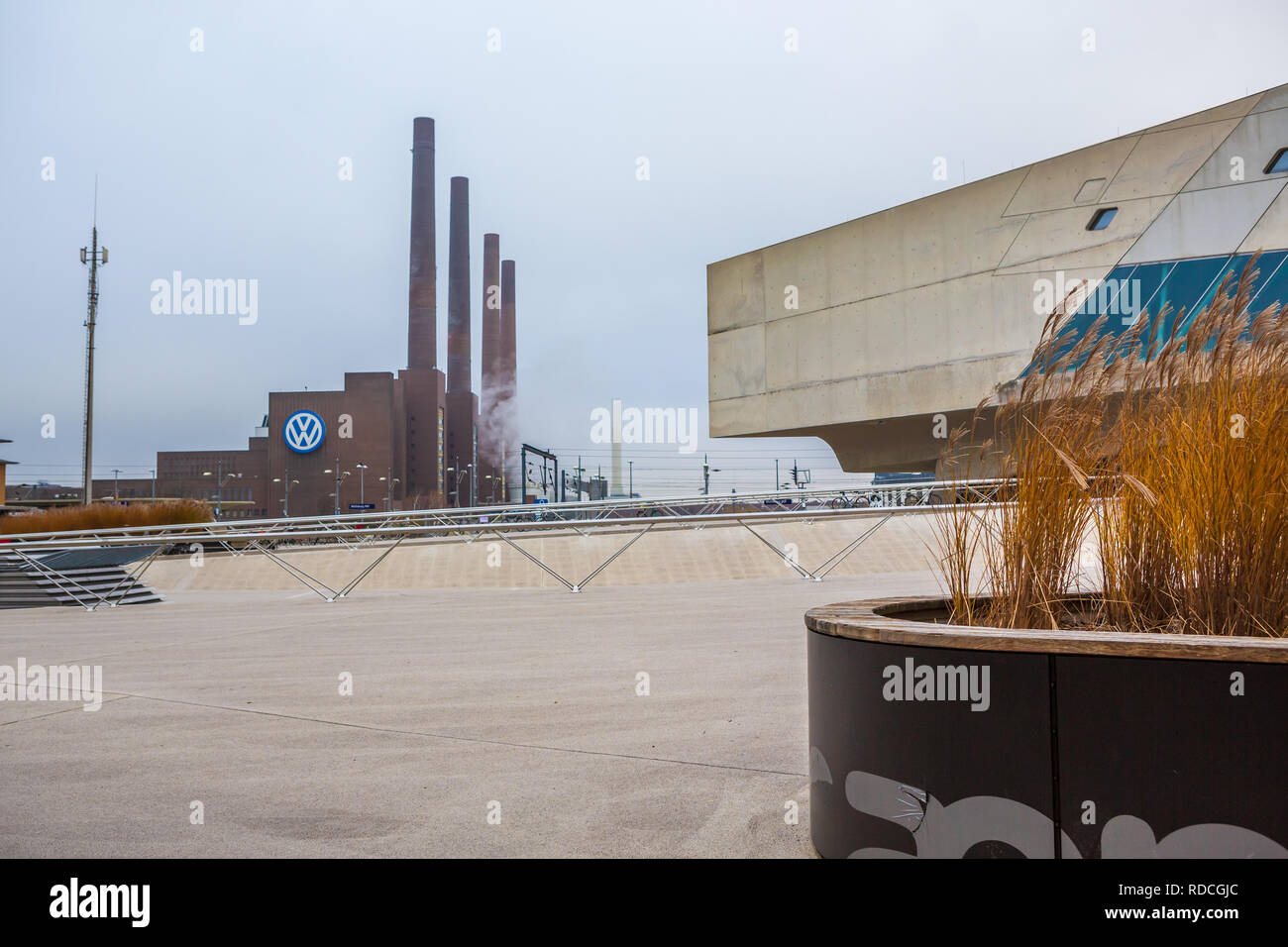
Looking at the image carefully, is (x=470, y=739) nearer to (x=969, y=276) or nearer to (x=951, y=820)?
(x=951, y=820)

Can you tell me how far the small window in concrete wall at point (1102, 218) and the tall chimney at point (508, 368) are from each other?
5286 cm

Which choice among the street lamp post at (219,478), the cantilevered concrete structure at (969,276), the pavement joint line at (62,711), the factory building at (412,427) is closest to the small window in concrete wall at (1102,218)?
the cantilevered concrete structure at (969,276)

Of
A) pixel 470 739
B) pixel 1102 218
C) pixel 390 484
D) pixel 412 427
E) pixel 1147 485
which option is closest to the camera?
pixel 1147 485

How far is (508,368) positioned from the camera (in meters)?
71.6

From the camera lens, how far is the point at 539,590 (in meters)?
11.5

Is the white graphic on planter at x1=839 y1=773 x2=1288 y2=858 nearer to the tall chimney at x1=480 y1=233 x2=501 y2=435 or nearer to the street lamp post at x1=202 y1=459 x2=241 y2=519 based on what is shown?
the tall chimney at x1=480 y1=233 x2=501 y2=435

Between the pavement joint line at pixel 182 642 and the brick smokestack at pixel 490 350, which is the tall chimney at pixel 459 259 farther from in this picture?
the pavement joint line at pixel 182 642

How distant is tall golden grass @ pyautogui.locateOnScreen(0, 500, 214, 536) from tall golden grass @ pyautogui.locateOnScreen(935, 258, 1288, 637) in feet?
56.4

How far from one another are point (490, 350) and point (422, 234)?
43.4 ft

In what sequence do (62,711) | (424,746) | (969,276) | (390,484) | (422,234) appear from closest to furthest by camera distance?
1. (424,746)
2. (62,711)
3. (969,276)
4. (422,234)
5. (390,484)

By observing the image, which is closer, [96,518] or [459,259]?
[96,518]

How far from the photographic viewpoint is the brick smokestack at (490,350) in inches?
2677

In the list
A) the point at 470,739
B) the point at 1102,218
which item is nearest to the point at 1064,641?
the point at 470,739

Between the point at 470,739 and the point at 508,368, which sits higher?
the point at 508,368
